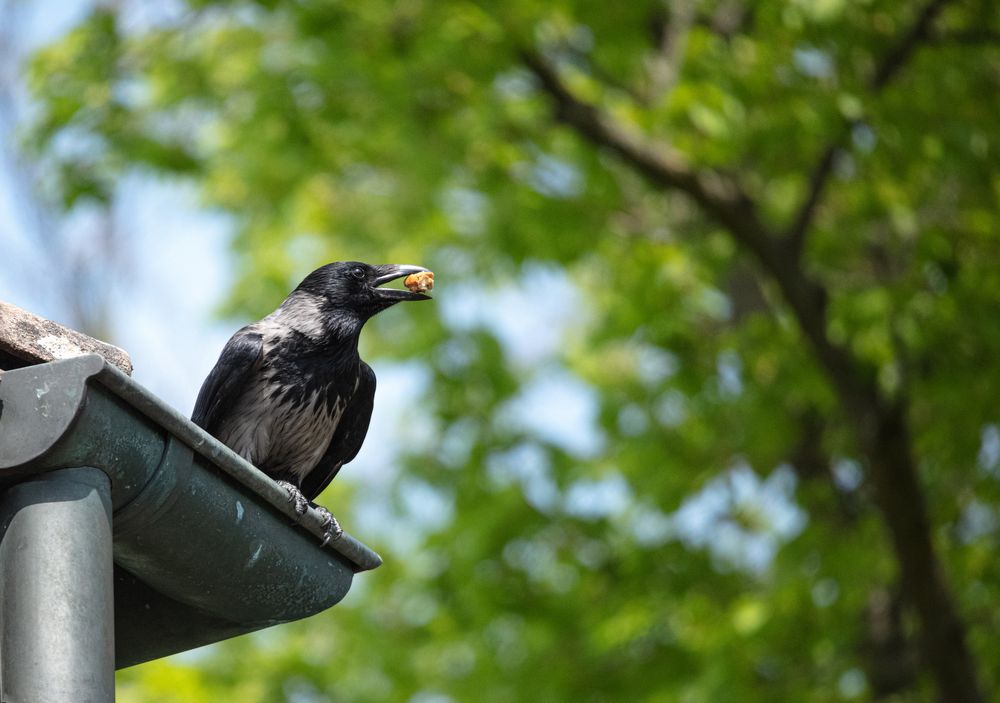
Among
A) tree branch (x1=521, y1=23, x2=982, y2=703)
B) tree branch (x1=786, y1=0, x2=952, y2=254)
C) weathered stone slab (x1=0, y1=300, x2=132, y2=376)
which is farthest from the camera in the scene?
tree branch (x1=786, y1=0, x2=952, y2=254)

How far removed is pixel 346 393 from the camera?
4.56m

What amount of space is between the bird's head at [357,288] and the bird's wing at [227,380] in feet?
1.05

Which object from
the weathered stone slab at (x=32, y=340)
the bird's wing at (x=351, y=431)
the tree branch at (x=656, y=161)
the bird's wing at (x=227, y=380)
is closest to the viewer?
the weathered stone slab at (x=32, y=340)

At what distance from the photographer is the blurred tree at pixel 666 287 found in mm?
7578

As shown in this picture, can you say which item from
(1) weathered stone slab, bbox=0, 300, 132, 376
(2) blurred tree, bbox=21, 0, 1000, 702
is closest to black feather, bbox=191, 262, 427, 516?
(1) weathered stone slab, bbox=0, 300, 132, 376

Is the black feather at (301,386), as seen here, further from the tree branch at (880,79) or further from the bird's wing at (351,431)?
the tree branch at (880,79)

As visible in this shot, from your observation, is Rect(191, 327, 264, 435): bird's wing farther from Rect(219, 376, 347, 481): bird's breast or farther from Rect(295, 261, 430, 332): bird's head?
Rect(295, 261, 430, 332): bird's head

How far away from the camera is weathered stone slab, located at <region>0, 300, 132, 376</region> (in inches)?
102

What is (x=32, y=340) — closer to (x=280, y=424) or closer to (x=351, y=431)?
(x=280, y=424)

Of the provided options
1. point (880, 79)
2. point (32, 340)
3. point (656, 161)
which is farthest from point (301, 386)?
point (880, 79)

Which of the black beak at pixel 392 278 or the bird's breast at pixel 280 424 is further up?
the black beak at pixel 392 278

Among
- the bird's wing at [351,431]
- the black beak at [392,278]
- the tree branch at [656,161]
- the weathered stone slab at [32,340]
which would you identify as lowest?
the bird's wing at [351,431]

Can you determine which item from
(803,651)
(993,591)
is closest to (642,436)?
(803,651)

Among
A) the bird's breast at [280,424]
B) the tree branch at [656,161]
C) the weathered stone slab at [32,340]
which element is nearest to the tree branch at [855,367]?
the tree branch at [656,161]
